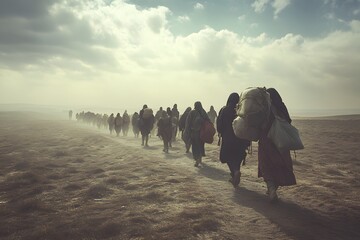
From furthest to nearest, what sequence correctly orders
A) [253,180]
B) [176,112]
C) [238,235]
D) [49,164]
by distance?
[176,112] → [49,164] → [253,180] → [238,235]

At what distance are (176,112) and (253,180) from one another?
1544 centimetres

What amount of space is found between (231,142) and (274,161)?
1961mm

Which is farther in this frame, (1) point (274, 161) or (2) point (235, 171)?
(2) point (235, 171)

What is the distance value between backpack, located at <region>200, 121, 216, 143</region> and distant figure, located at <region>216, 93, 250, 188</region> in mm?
2185

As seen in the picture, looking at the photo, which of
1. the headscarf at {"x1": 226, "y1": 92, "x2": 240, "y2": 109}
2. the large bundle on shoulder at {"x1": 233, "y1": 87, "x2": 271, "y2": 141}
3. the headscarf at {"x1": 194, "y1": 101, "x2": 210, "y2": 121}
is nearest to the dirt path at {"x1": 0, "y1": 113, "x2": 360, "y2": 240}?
the large bundle on shoulder at {"x1": 233, "y1": 87, "x2": 271, "y2": 141}

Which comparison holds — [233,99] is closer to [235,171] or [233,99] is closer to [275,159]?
[235,171]

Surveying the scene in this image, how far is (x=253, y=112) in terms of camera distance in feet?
20.2

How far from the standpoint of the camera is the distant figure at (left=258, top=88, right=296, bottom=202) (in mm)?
6105

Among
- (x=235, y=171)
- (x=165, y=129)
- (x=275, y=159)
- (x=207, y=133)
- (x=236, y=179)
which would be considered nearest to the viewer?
(x=275, y=159)

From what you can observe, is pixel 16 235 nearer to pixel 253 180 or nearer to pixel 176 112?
pixel 253 180

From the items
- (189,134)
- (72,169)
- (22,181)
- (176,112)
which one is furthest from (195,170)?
(176,112)

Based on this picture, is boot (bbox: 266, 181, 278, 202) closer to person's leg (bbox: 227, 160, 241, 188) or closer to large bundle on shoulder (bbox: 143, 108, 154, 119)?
person's leg (bbox: 227, 160, 241, 188)

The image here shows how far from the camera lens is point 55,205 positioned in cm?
671

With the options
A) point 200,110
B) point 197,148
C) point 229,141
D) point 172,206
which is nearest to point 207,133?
point 197,148
